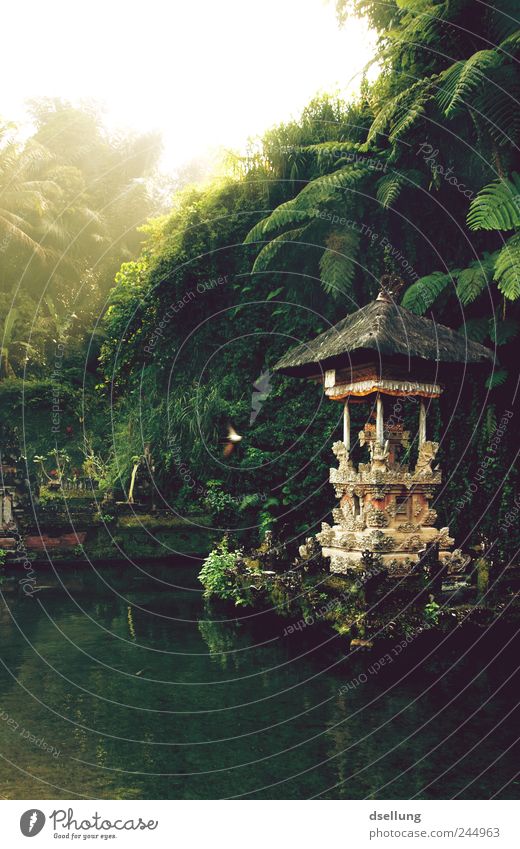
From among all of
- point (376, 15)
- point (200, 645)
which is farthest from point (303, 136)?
point (200, 645)

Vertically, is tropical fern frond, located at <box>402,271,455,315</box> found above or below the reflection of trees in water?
above

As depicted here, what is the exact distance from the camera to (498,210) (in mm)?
9469

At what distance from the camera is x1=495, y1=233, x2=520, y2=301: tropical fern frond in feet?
30.8

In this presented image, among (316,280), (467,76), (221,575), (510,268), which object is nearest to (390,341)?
(510,268)

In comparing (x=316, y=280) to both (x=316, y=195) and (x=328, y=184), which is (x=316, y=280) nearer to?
(x=316, y=195)

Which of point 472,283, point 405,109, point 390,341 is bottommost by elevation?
point 390,341

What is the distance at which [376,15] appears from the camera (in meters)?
13.8

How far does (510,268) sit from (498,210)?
2.45ft

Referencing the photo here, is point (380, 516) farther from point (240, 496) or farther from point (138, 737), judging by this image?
point (240, 496)

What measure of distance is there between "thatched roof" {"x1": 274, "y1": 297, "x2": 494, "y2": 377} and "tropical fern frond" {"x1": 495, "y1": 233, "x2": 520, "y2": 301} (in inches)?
39.8

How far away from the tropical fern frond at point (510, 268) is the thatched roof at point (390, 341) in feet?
3.31
